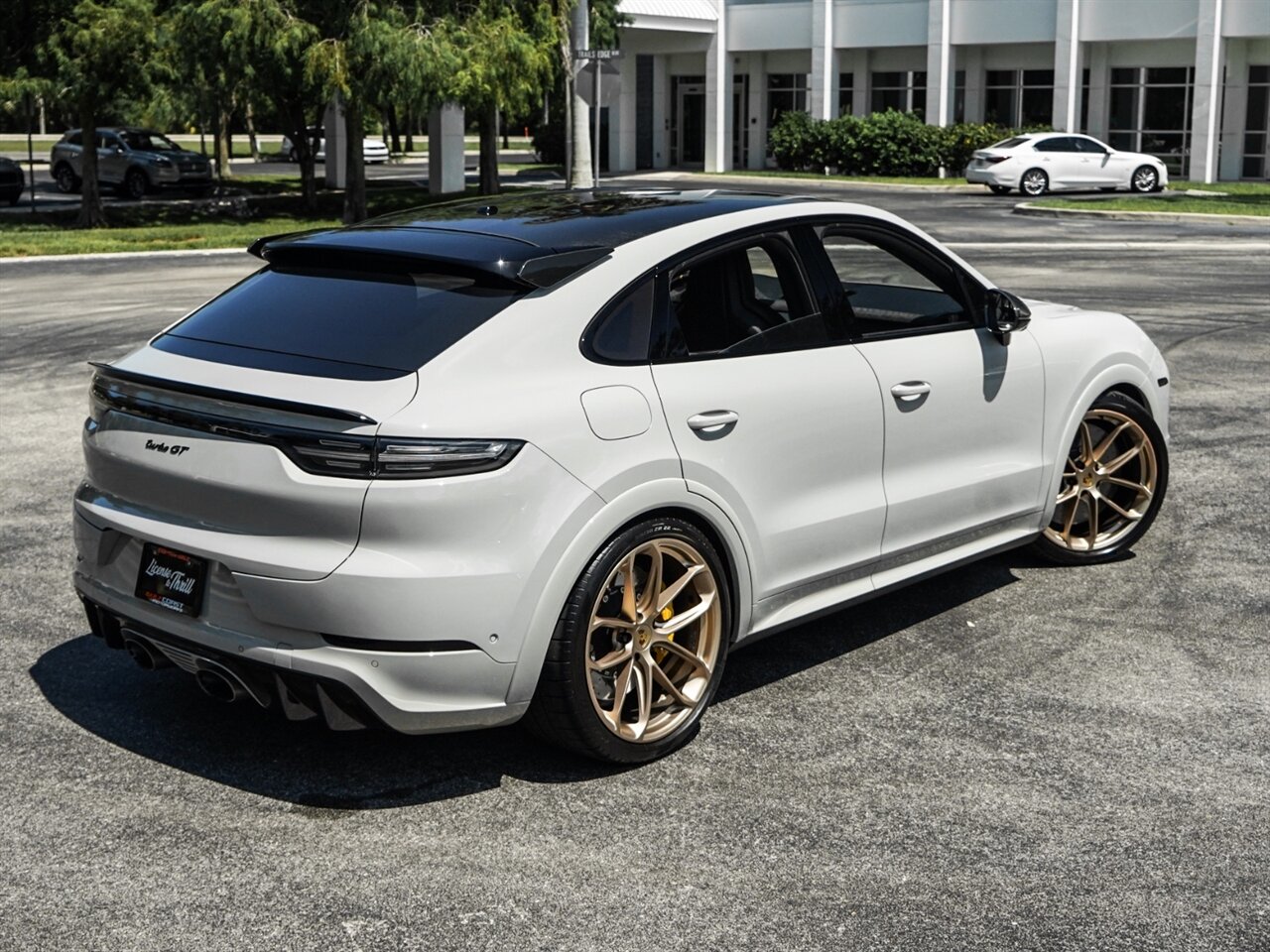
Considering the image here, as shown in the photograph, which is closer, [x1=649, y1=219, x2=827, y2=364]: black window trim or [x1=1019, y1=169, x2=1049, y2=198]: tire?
[x1=649, y1=219, x2=827, y2=364]: black window trim

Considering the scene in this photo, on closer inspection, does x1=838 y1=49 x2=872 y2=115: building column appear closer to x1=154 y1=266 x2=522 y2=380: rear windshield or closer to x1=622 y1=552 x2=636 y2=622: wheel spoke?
x1=154 y1=266 x2=522 y2=380: rear windshield

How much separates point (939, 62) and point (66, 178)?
25.9 metres

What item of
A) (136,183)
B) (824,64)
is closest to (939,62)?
(824,64)

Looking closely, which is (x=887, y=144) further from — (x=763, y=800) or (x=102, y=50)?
(x=763, y=800)

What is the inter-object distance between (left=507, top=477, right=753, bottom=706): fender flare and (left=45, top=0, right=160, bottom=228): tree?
88.5ft

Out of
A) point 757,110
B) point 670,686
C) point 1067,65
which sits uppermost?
point 1067,65

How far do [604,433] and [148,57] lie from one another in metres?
27.6

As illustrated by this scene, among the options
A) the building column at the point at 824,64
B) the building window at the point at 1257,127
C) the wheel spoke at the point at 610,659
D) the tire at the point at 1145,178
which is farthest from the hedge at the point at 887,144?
the wheel spoke at the point at 610,659

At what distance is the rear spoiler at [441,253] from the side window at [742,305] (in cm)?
35

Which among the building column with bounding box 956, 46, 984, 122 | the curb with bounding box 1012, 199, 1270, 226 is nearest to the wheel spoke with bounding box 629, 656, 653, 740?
the curb with bounding box 1012, 199, 1270, 226

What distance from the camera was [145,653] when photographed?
16.5ft

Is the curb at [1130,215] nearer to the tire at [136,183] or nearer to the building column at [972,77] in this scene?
the building column at [972,77]

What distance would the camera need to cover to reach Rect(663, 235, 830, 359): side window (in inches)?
209

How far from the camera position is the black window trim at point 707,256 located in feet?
17.0
